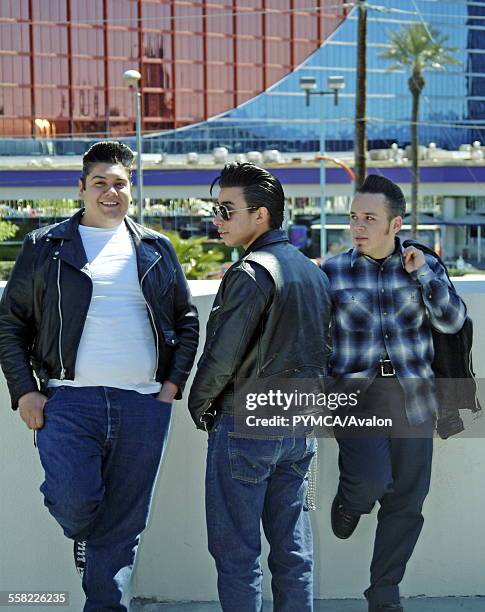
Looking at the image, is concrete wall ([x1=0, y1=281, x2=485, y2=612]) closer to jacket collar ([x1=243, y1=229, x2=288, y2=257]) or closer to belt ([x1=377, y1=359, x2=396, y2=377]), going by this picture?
belt ([x1=377, y1=359, x2=396, y2=377])

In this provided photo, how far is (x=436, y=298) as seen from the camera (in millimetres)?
2967

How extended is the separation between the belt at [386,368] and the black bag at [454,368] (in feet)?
0.62

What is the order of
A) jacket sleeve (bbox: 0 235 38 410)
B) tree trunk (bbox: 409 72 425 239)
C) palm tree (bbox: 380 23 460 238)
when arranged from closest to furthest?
jacket sleeve (bbox: 0 235 38 410) → tree trunk (bbox: 409 72 425 239) → palm tree (bbox: 380 23 460 238)

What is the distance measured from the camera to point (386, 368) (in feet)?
9.75

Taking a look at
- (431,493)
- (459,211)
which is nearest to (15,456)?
(431,493)

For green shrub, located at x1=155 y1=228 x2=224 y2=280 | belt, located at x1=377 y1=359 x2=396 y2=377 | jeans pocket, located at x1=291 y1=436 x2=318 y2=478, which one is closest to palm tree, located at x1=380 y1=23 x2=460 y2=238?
green shrub, located at x1=155 y1=228 x2=224 y2=280

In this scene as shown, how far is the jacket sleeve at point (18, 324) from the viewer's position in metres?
2.72

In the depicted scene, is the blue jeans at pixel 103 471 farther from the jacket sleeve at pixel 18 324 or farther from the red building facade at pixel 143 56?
the red building facade at pixel 143 56

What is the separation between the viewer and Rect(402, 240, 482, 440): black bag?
305 cm

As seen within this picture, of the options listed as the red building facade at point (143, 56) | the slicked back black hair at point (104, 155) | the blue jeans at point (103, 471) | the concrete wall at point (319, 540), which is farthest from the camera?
the red building facade at point (143, 56)

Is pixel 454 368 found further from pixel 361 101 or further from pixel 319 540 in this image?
pixel 361 101

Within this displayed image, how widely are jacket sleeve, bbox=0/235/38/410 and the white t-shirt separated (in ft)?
0.31

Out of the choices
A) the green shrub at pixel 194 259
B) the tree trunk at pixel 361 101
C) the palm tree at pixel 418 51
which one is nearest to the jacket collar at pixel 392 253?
the green shrub at pixel 194 259

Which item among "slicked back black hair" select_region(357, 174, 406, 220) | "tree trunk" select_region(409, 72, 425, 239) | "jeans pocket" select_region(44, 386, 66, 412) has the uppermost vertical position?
"tree trunk" select_region(409, 72, 425, 239)
